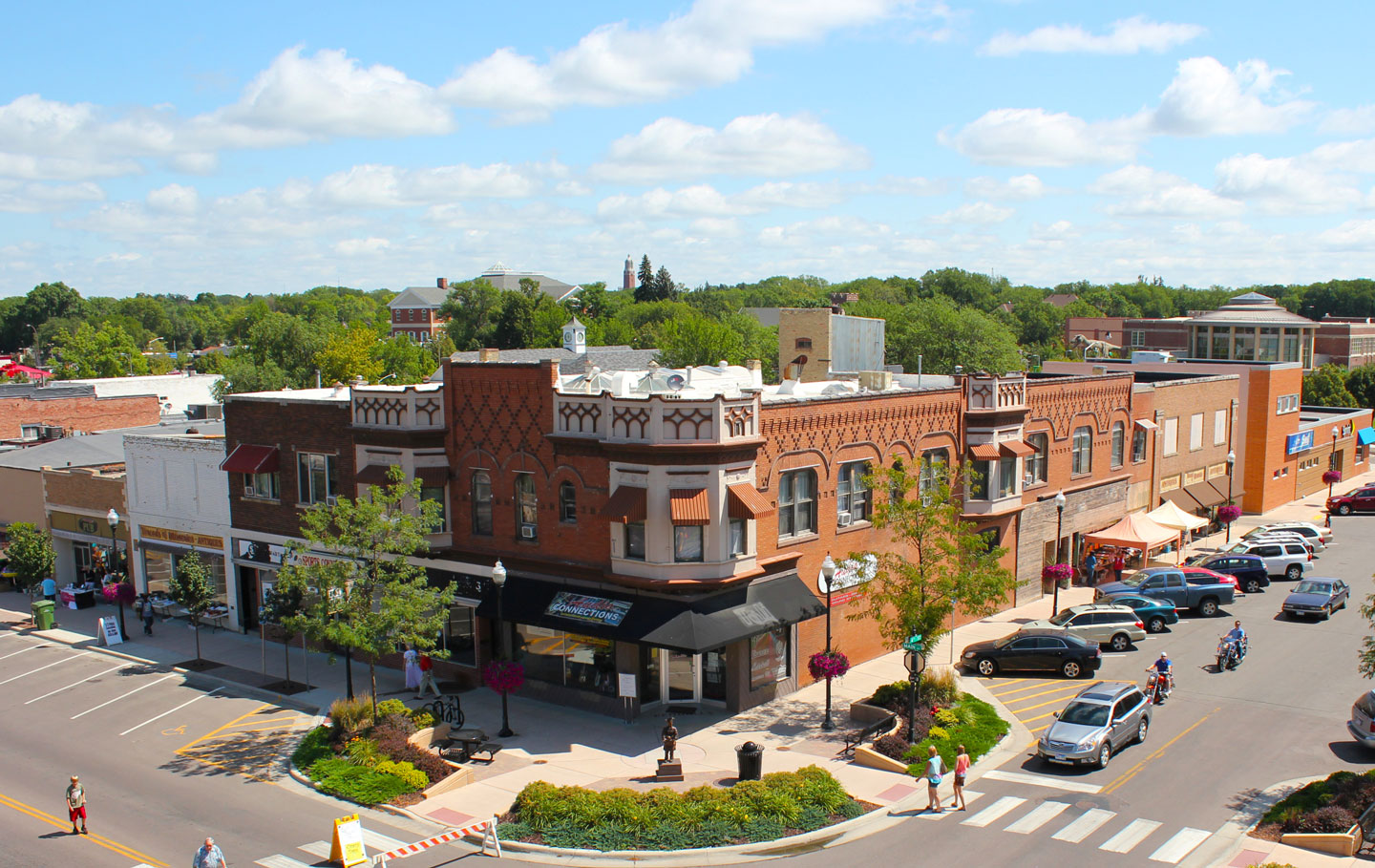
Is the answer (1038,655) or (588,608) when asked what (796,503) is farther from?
(1038,655)

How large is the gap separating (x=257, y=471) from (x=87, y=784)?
1337 cm

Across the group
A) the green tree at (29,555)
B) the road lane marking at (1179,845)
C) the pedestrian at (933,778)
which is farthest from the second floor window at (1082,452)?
the green tree at (29,555)

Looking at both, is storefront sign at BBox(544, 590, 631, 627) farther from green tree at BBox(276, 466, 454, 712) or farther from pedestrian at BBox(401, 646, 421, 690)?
pedestrian at BBox(401, 646, 421, 690)

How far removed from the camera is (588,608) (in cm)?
2842

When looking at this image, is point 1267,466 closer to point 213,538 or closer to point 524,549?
point 524,549

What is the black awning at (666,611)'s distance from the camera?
1054 inches

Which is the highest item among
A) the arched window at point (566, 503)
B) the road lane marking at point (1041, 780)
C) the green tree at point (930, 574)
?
the arched window at point (566, 503)

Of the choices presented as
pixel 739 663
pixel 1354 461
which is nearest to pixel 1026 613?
pixel 739 663

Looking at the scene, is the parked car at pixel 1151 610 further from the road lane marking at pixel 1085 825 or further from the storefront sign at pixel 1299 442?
the storefront sign at pixel 1299 442

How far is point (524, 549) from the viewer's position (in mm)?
30562

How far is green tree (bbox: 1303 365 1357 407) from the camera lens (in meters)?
93.2

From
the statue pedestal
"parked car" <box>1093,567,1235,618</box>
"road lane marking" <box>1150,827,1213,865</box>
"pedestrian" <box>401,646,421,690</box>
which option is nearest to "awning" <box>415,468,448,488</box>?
"pedestrian" <box>401,646,421,690</box>

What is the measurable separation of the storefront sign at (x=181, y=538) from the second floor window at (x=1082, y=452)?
1314 inches

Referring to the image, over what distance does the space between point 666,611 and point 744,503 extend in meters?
3.46
